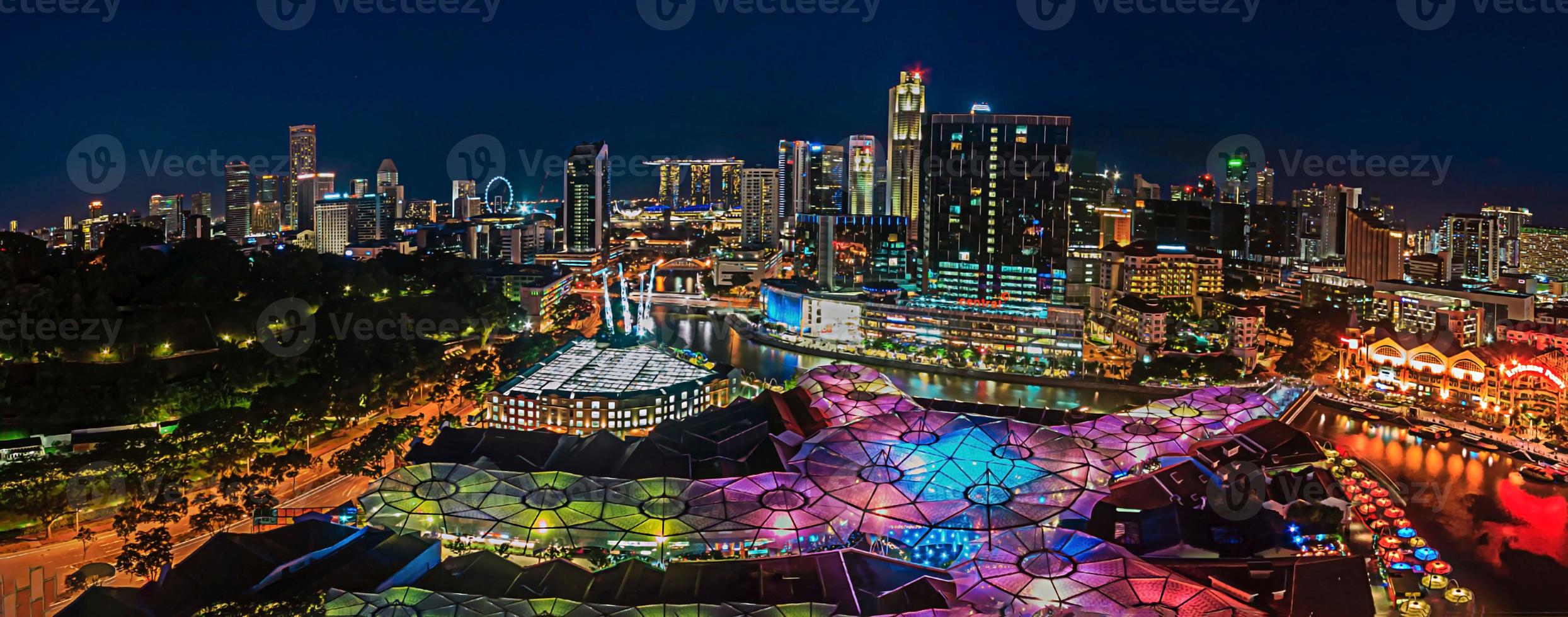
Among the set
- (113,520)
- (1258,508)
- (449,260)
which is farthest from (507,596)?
(449,260)

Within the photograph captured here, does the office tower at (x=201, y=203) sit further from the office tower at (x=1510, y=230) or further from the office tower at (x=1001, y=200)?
the office tower at (x=1510, y=230)

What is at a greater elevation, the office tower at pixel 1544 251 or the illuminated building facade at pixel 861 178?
the illuminated building facade at pixel 861 178

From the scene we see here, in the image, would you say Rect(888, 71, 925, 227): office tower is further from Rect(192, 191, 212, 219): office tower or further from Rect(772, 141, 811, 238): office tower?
Rect(192, 191, 212, 219): office tower

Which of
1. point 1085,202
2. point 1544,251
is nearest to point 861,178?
point 1085,202

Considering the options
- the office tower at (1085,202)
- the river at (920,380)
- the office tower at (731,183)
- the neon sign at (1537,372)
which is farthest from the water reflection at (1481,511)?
the office tower at (731,183)

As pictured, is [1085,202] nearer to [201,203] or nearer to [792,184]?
[792,184]
